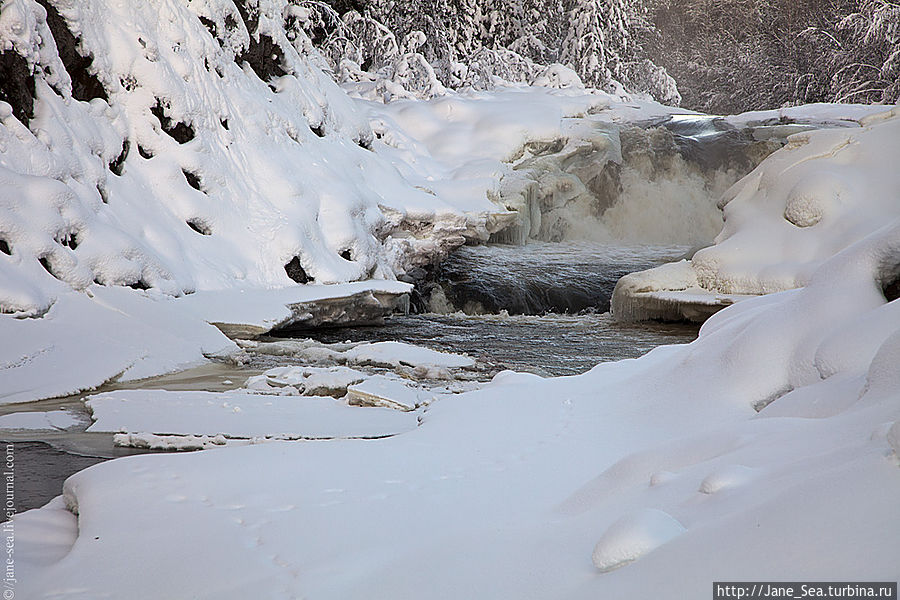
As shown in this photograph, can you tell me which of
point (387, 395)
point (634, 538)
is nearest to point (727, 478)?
point (634, 538)

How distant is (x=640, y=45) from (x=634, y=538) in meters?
31.7

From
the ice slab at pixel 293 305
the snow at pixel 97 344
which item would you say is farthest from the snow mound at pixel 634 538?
the ice slab at pixel 293 305

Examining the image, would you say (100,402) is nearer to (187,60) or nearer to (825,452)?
(825,452)

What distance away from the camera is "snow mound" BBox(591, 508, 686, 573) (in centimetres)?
176

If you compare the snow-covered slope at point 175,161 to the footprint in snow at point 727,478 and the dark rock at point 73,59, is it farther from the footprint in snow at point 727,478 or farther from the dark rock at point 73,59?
the footprint in snow at point 727,478

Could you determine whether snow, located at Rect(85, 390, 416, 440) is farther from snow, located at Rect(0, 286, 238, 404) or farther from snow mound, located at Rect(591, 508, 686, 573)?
snow mound, located at Rect(591, 508, 686, 573)

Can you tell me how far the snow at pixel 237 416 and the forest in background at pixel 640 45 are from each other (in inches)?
575

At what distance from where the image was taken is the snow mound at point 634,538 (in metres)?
1.76

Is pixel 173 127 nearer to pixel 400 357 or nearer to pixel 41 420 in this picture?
pixel 400 357

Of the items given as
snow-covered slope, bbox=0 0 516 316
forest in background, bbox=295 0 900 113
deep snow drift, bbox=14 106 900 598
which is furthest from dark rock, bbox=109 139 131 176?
forest in background, bbox=295 0 900 113

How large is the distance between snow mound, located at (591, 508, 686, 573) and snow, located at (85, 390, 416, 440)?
103 inches

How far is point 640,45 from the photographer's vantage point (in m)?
30.5

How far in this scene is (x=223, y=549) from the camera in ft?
7.97

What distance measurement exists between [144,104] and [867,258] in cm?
904
